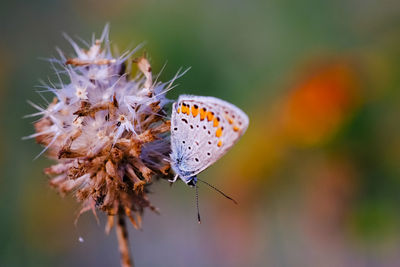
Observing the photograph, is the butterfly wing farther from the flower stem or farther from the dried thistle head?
the flower stem

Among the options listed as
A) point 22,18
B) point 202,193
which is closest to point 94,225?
point 202,193

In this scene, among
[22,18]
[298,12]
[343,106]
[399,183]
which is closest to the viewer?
[343,106]

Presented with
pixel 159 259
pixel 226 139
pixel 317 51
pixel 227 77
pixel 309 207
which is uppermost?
pixel 226 139

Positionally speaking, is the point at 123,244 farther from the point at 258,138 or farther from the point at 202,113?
the point at 258,138

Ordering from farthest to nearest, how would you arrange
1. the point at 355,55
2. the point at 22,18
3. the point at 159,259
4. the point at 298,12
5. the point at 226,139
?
the point at 22,18, the point at 298,12, the point at 159,259, the point at 355,55, the point at 226,139

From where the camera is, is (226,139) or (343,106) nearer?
(226,139)

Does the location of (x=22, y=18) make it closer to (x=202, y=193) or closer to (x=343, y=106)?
(x=202, y=193)

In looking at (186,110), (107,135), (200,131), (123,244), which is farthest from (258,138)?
(123,244)

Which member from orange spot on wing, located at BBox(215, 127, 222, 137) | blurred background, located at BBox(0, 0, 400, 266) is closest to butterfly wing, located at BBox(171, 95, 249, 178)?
orange spot on wing, located at BBox(215, 127, 222, 137)

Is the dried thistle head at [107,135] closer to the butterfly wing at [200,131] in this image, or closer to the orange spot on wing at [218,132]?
the butterfly wing at [200,131]
